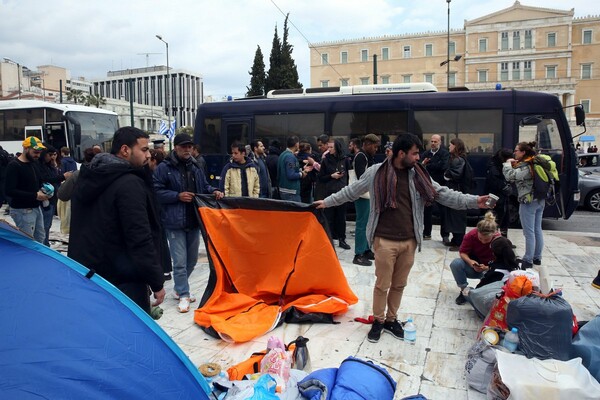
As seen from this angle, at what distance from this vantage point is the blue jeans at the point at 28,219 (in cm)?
653

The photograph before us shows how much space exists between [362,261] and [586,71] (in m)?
70.2

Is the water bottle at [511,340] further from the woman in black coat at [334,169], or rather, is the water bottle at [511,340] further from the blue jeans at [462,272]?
the woman in black coat at [334,169]

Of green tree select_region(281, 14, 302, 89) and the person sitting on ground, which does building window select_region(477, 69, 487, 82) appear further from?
the person sitting on ground

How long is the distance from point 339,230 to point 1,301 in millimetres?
6348

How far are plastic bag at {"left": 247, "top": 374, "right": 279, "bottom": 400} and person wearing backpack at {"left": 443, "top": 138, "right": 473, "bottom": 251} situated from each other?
584 cm

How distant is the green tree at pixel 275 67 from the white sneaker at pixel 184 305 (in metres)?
30.7

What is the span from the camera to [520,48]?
64500 mm

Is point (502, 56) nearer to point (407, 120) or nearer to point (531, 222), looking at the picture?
point (407, 120)

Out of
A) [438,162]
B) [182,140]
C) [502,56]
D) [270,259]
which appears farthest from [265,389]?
[502,56]

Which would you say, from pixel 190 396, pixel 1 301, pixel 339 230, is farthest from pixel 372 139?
pixel 1 301

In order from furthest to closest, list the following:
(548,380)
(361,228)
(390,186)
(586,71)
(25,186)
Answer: (586,71) < (361,228) < (25,186) < (390,186) < (548,380)

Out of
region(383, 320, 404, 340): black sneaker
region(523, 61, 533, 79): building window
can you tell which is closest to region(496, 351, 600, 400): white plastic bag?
region(383, 320, 404, 340): black sneaker

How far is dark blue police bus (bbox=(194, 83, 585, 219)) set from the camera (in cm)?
980

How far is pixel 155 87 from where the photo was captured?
106875 millimetres
